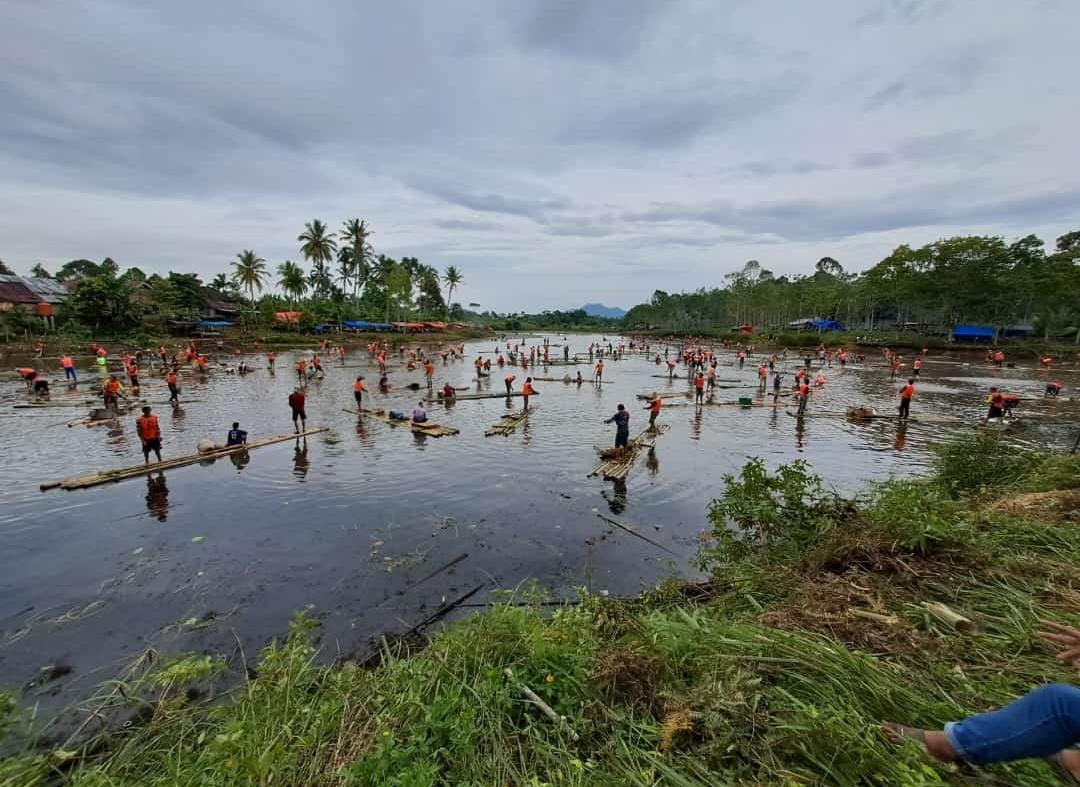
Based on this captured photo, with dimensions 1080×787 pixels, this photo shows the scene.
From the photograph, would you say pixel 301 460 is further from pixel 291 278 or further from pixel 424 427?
pixel 291 278

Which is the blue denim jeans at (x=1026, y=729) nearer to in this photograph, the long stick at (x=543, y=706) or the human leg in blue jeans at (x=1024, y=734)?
the human leg in blue jeans at (x=1024, y=734)

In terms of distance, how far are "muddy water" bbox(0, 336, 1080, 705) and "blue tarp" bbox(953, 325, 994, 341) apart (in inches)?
2307

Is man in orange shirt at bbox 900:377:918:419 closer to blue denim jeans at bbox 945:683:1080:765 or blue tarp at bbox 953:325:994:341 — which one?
blue denim jeans at bbox 945:683:1080:765

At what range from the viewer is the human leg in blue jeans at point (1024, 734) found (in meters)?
2.80

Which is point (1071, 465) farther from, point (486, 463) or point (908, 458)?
Answer: point (486, 463)

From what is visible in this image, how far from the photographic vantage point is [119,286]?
5144 centimetres

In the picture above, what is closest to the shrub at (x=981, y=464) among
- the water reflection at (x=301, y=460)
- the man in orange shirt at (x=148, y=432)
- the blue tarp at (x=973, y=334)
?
the water reflection at (x=301, y=460)

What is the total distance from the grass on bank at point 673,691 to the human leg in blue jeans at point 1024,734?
15cm

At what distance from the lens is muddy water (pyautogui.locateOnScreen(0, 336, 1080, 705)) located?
25.8 feet

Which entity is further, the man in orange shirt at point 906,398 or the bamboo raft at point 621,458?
the man in orange shirt at point 906,398

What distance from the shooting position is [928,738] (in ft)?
10.7

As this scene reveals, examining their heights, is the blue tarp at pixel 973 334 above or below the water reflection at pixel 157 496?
above

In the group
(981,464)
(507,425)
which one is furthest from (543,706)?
(507,425)

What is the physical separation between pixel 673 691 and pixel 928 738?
1778 mm
